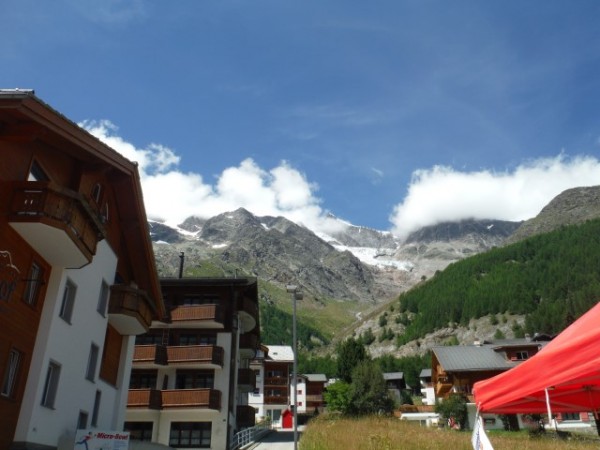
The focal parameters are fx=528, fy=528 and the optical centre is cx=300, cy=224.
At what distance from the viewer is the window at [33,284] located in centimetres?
1381

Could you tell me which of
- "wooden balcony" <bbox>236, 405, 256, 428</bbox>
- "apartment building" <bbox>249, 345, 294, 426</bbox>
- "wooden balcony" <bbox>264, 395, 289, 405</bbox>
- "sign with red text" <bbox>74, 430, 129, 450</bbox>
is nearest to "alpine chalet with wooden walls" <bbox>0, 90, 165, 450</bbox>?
"sign with red text" <bbox>74, 430, 129, 450</bbox>

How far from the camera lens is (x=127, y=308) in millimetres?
19516

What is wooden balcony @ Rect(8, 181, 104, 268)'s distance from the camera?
12820 mm

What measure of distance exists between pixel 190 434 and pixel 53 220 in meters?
22.9

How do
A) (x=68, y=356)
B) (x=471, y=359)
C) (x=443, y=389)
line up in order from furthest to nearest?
(x=471, y=359) < (x=443, y=389) < (x=68, y=356)

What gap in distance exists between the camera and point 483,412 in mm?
8227

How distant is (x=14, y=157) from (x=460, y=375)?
2407 inches

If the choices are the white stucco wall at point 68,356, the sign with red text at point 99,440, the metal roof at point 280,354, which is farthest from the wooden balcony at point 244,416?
the metal roof at point 280,354

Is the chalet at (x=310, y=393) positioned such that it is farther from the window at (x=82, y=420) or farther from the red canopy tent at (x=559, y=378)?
the red canopy tent at (x=559, y=378)

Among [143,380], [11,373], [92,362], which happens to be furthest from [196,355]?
[11,373]

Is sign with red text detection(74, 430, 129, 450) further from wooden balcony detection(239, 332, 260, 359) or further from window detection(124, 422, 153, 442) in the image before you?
wooden balcony detection(239, 332, 260, 359)

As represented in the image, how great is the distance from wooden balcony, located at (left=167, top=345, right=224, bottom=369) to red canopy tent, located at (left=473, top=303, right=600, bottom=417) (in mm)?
24849

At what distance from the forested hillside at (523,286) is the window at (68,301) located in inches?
4833

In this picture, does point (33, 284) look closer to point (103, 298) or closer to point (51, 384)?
point (51, 384)
